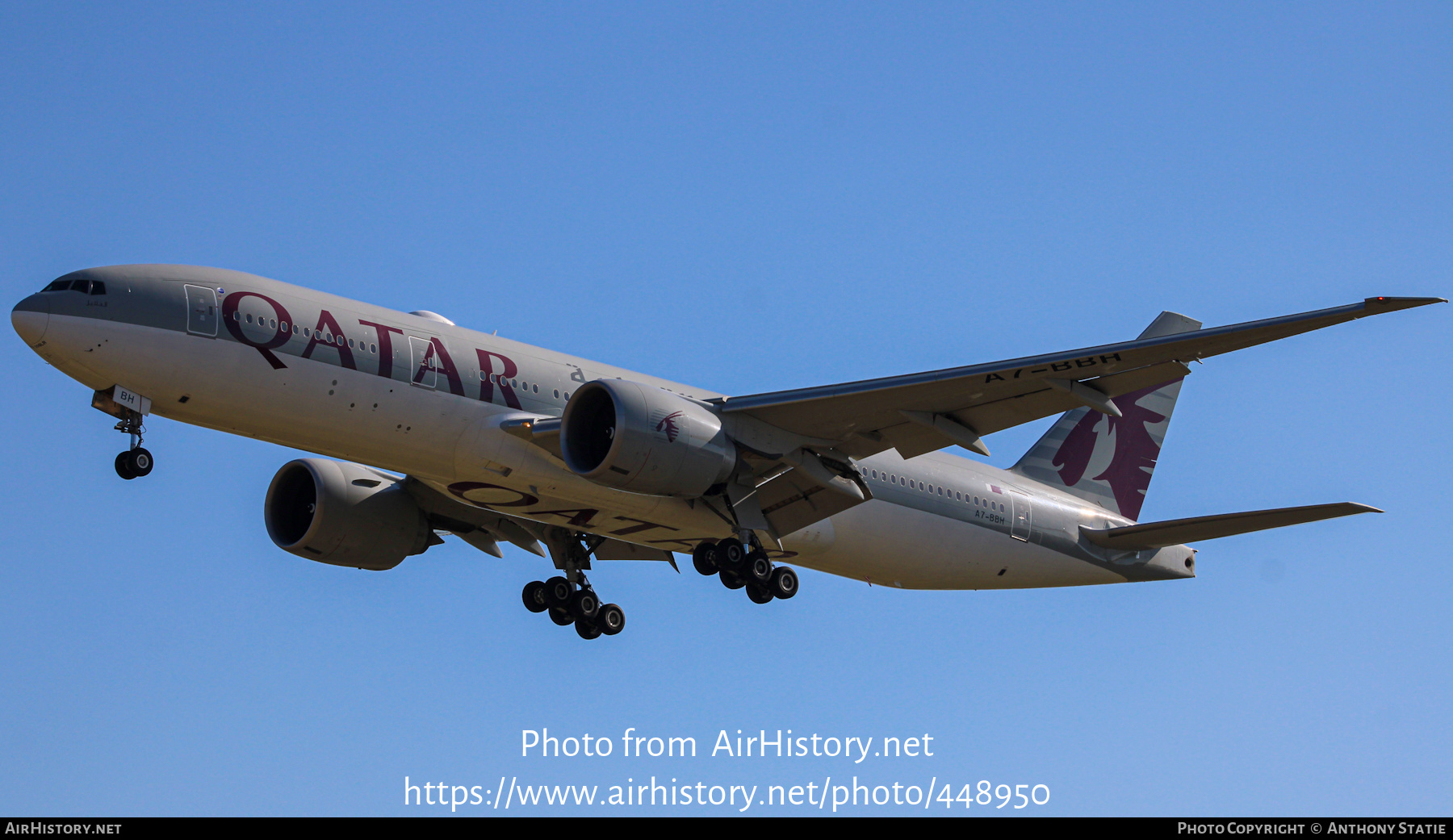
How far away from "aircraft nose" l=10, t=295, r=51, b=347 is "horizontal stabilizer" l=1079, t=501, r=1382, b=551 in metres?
20.8

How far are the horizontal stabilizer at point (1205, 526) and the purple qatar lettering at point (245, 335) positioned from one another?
17.5m

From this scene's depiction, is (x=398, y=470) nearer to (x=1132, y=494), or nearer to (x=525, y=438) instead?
(x=525, y=438)

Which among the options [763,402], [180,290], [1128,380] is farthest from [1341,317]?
[180,290]

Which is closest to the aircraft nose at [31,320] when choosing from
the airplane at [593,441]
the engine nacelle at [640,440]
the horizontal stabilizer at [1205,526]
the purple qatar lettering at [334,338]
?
the airplane at [593,441]

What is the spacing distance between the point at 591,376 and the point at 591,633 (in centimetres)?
665

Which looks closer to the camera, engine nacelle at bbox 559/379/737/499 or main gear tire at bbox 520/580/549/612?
engine nacelle at bbox 559/379/737/499

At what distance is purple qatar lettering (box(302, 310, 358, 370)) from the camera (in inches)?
934

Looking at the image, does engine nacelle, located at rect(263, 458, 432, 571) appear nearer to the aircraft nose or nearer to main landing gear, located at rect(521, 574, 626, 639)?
main landing gear, located at rect(521, 574, 626, 639)

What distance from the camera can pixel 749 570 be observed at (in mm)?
26609

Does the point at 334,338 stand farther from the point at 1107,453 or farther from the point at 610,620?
the point at 1107,453

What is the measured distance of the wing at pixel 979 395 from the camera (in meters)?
22.3

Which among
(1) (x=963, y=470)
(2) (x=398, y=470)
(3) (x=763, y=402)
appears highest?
(1) (x=963, y=470)

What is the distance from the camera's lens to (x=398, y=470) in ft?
84.6

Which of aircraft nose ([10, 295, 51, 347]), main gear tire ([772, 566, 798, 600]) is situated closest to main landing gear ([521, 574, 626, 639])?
main gear tire ([772, 566, 798, 600])
